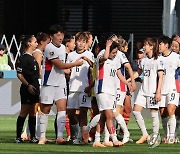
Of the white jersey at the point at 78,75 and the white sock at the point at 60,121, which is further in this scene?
the white jersey at the point at 78,75

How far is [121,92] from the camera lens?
19266 mm

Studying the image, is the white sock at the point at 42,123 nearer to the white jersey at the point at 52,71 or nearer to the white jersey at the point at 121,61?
the white jersey at the point at 52,71

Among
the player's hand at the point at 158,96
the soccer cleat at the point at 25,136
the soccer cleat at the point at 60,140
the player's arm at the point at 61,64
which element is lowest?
the soccer cleat at the point at 25,136

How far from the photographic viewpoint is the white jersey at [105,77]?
1780 centimetres

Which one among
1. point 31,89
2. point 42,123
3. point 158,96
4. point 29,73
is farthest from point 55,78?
point 158,96

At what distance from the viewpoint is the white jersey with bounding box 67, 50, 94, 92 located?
61.5 ft

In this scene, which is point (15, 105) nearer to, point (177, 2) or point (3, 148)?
point (177, 2)

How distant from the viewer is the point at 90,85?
60.5 feet

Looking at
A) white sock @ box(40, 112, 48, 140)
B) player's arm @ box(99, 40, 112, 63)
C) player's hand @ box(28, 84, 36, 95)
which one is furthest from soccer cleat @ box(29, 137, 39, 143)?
player's arm @ box(99, 40, 112, 63)

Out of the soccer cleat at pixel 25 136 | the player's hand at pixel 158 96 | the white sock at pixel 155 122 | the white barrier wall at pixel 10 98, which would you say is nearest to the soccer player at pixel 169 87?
the white sock at pixel 155 122

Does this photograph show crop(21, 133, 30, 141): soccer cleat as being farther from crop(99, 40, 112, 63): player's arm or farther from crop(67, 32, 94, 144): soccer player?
crop(99, 40, 112, 63): player's arm

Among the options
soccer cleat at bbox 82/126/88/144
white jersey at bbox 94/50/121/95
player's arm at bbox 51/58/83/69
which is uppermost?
player's arm at bbox 51/58/83/69

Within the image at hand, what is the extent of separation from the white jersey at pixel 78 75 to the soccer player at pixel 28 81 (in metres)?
0.66

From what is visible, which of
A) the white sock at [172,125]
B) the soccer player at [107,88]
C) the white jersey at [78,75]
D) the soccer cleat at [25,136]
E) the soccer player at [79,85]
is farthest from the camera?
the soccer cleat at [25,136]
